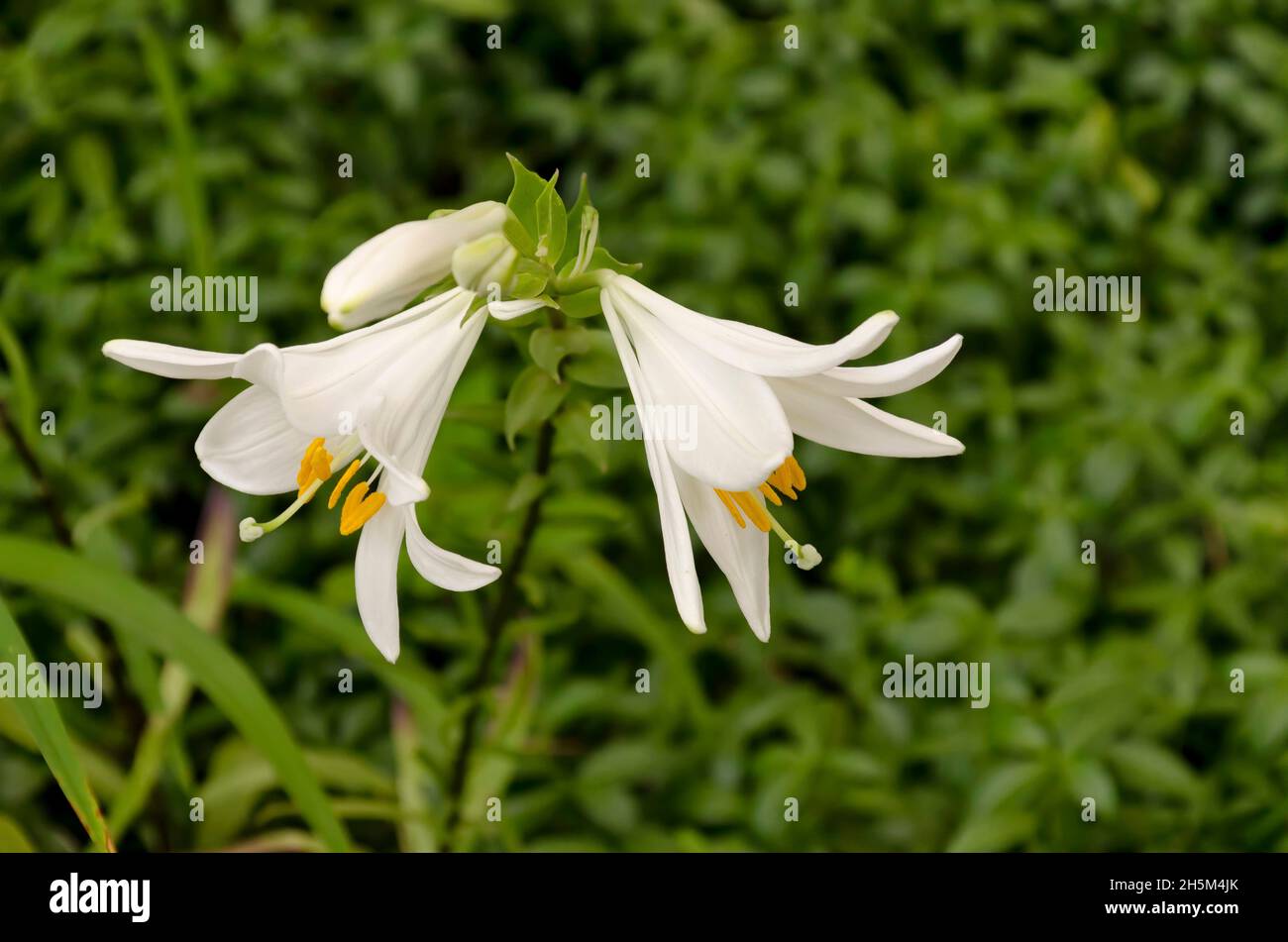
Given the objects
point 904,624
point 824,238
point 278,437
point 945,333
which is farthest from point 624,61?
point 278,437

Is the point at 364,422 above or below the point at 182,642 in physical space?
above

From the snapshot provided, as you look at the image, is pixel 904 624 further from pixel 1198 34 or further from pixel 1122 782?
pixel 1198 34

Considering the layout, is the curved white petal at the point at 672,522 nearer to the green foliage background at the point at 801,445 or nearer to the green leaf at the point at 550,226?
the green leaf at the point at 550,226

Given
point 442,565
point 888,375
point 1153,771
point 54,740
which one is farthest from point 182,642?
point 1153,771

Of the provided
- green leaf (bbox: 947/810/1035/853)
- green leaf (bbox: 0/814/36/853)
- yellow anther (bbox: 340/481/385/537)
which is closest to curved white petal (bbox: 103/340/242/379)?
yellow anther (bbox: 340/481/385/537)

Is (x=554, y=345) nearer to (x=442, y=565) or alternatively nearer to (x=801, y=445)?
(x=442, y=565)

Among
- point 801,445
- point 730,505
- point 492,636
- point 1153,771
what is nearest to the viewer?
point 730,505

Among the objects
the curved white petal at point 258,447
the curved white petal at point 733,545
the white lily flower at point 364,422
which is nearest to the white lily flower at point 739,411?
the curved white petal at point 733,545
